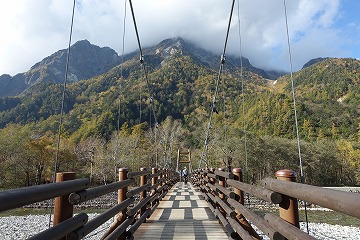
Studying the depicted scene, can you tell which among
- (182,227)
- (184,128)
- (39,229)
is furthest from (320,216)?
(184,128)

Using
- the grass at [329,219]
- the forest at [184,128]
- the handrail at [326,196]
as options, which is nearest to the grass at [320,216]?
the grass at [329,219]

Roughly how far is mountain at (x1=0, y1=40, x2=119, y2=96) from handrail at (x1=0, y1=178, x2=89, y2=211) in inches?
4468

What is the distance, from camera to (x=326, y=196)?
866 mm

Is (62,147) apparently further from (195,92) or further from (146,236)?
(195,92)

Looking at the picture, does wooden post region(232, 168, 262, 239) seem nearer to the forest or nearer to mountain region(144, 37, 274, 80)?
Result: the forest

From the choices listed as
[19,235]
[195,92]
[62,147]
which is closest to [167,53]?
[195,92]

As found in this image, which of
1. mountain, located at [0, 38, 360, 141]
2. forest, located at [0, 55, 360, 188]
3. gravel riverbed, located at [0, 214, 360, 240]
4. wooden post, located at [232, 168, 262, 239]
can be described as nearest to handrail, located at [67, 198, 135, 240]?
wooden post, located at [232, 168, 262, 239]

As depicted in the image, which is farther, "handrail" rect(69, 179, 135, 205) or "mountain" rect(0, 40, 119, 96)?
"mountain" rect(0, 40, 119, 96)

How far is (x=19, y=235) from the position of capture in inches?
482

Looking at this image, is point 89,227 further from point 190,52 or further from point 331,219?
point 190,52

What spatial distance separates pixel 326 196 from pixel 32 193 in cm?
99

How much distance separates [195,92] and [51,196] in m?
69.3

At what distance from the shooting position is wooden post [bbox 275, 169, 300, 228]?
4.19 ft

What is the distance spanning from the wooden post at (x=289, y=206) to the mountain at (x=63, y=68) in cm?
11379
